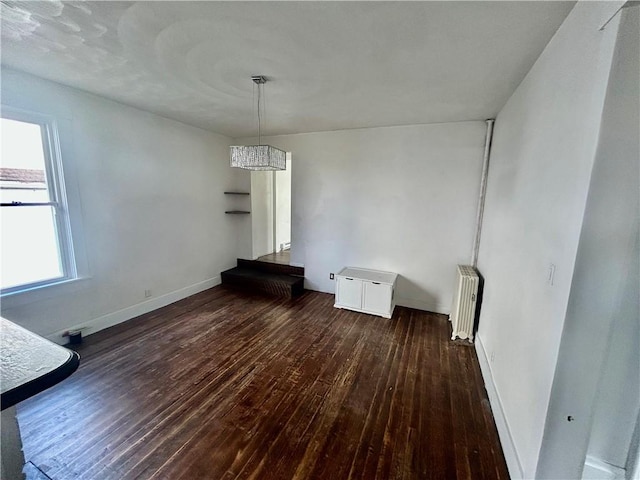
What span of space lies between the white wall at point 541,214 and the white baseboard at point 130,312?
4.02m

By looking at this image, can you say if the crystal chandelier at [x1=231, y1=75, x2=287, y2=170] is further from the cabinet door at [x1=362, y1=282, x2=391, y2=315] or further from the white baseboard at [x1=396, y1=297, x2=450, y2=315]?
the white baseboard at [x1=396, y1=297, x2=450, y2=315]

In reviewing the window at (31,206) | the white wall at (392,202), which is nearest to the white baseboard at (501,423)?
the white wall at (392,202)

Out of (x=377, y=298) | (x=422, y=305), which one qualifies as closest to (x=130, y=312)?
(x=377, y=298)

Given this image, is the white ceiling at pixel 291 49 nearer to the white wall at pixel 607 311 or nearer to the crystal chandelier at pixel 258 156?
the crystal chandelier at pixel 258 156

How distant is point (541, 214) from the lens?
157cm

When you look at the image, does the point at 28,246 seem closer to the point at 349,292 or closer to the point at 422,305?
the point at 349,292

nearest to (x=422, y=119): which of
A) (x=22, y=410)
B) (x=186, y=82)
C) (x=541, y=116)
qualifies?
(x=541, y=116)

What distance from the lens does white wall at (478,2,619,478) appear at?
1.15 metres

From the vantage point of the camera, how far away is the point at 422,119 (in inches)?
135

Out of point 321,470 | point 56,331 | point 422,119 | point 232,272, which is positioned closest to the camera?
point 321,470

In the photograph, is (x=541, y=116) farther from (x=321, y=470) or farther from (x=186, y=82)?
(x=186, y=82)

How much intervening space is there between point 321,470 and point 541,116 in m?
2.59

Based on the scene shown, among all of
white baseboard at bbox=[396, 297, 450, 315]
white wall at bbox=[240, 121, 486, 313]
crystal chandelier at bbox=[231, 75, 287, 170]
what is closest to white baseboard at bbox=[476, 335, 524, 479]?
white baseboard at bbox=[396, 297, 450, 315]

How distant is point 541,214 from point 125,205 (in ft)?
13.5
